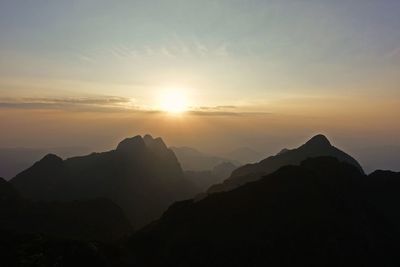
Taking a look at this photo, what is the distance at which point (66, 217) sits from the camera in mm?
108438

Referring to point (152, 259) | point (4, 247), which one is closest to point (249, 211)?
point (152, 259)

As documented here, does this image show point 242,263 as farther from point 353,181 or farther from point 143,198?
→ point 143,198

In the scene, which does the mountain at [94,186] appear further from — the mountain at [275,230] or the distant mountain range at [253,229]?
the mountain at [275,230]

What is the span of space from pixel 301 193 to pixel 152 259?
31300 mm

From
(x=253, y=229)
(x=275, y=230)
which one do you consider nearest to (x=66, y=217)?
(x=253, y=229)

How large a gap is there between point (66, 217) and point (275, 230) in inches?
2510

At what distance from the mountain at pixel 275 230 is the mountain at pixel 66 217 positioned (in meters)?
36.6

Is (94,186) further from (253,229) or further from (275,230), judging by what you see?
(275,230)

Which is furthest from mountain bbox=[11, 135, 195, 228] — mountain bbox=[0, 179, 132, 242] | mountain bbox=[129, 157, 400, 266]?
mountain bbox=[129, 157, 400, 266]

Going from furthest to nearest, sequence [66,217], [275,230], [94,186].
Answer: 1. [94,186]
2. [66,217]
3. [275,230]

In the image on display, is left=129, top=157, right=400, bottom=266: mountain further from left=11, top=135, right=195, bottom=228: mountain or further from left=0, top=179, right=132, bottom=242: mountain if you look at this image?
left=11, top=135, right=195, bottom=228: mountain

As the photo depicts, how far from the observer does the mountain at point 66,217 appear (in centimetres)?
10144

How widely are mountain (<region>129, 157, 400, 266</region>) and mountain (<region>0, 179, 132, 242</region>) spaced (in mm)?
36558

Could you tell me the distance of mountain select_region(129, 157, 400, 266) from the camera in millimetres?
64375
